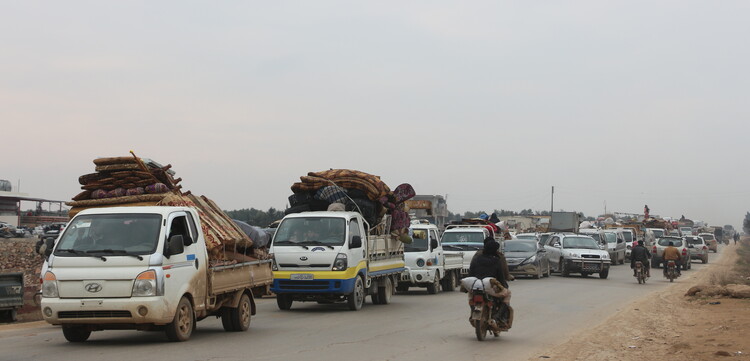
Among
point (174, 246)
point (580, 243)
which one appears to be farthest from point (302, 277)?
point (580, 243)

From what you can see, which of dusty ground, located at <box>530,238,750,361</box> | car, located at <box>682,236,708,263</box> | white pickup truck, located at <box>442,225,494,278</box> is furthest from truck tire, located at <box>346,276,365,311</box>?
car, located at <box>682,236,708,263</box>

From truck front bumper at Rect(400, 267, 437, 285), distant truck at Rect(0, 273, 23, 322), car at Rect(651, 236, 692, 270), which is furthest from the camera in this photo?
car at Rect(651, 236, 692, 270)

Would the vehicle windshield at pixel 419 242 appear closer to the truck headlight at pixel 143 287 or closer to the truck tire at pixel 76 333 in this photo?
the truck tire at pixel 76 333

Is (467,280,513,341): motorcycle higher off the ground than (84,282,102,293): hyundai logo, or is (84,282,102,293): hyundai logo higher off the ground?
(84,282,102,293): hyundai logo

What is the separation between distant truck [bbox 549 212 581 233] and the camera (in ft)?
172

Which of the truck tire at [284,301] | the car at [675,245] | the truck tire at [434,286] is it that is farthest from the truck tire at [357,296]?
the car at [675,245]

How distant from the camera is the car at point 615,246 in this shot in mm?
48156

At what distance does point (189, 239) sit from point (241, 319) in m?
2.47

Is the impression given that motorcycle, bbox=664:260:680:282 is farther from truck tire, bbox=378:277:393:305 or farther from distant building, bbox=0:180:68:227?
distant building, bbox=0:180:68:227

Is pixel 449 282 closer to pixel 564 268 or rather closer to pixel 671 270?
pixel 564 268

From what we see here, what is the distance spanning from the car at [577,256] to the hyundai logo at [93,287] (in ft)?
89.4

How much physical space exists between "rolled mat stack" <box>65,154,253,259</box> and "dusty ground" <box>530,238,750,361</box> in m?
5.36

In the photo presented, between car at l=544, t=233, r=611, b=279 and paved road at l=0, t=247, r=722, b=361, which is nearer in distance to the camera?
paved road at l=0, t=247, r=722, b=361

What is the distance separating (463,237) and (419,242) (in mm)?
5839
